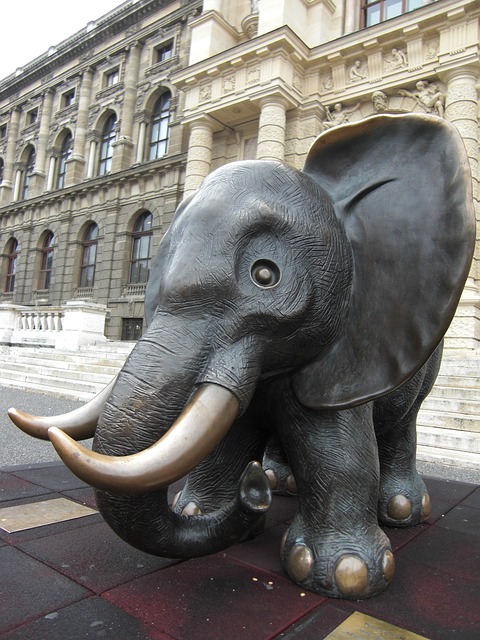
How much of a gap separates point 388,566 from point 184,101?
16831mm

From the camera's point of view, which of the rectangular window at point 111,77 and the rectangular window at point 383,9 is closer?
the rectangular window at point 383,9

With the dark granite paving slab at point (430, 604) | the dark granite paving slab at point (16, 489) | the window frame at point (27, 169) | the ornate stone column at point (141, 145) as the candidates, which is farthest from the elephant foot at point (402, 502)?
the window frame at point (27, 169)

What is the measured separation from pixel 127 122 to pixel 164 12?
4177mm

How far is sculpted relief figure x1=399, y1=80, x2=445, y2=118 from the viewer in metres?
10.0

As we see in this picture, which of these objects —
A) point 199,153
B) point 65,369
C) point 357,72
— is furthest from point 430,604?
point 199,153

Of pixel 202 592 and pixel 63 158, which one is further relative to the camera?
pixel 63 158

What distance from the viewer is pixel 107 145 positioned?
1927 cm

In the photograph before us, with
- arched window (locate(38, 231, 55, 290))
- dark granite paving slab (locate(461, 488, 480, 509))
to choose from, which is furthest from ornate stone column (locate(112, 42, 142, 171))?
dark granite paving slab (locate(461, 488, 480, 509))

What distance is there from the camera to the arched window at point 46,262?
20406mm

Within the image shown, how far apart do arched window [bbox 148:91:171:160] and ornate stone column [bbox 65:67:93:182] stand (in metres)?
3.70

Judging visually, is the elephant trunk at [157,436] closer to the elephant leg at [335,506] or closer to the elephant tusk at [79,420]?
the elephant leg at [335,506]

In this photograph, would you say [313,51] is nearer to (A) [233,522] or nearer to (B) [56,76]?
(A) [233,522]

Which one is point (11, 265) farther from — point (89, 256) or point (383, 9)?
point (383, 9)

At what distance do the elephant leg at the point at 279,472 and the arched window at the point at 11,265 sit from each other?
889 inches
